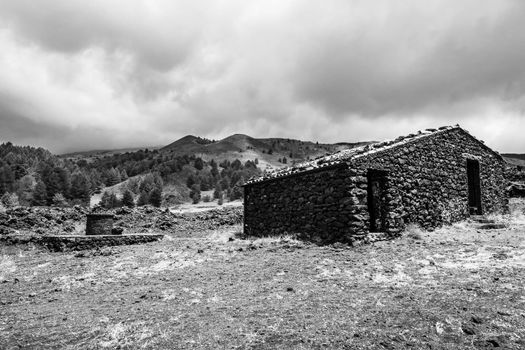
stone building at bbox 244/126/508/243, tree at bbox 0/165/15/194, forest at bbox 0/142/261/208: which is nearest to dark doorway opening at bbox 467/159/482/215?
stone building at bbox 244/126/508/243

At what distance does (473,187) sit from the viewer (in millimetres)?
15773

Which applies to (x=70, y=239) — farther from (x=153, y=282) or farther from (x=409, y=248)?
(x=409, y=248)

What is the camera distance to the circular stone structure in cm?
1582

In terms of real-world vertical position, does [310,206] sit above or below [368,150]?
below

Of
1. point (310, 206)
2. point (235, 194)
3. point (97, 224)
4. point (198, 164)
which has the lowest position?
point (97, 224)

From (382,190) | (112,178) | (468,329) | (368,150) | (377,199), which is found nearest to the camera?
(468,329)

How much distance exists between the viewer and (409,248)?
10094 mm

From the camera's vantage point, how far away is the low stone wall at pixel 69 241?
14156 mm

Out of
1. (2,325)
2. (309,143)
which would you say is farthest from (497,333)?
(309,143)

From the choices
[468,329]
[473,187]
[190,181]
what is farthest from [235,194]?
[468,329]

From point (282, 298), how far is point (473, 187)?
12.9 metres

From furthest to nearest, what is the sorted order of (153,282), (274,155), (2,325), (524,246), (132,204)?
(274,155), (132,204), (524,246), (153,282), (2,325)

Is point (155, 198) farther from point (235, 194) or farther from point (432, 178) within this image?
point (432, 178)

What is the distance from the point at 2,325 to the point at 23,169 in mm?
64528
